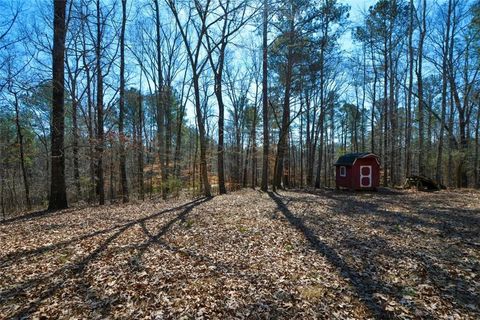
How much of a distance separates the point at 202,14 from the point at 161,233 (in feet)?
30.4

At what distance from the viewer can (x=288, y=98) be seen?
579 inches

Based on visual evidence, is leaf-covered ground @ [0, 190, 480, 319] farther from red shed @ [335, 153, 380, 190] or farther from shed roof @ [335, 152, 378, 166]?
shed roof @ [335, 152, 378, 166]

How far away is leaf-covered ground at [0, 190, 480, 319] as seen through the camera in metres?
2.88

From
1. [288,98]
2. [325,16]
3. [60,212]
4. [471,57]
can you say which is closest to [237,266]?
[60,212]

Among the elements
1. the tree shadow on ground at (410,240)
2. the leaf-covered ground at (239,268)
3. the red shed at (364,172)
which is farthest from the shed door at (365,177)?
the leaf-covered ground at (239,268)

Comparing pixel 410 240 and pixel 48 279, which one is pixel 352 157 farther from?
pixel 48 279

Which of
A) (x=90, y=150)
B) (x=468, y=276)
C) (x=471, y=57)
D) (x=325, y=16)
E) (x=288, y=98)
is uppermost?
(x=325, y=16)

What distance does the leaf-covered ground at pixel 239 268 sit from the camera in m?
2.88

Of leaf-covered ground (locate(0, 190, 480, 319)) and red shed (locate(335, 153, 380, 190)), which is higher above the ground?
red shed (locate(335, 153, 380, 190))

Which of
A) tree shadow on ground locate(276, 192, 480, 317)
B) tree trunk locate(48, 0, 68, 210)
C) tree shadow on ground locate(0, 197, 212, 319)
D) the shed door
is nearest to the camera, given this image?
tree shadow on ground locate(0, 197, 212, 319)

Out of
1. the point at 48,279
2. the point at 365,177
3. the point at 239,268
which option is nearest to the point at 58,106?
the point at 48,279

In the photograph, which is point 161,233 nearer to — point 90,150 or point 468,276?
point 468,276

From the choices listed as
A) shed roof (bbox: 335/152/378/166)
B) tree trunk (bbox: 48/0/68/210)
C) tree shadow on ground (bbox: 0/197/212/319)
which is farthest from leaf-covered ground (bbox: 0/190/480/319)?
shed roof (bbox: 335/152/378/166)

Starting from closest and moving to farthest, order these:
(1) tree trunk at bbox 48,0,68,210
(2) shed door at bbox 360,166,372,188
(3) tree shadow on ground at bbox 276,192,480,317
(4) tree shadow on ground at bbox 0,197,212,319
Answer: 1. (4) tree shadow on ground at bbox 0,197,212,319
2. (3) tree shadow on ground at bbox 276,192,480,317
3. (1) tree trunk at bbox 48,0,68,210
4. (2) shed door at bbox 360,166,372,188
